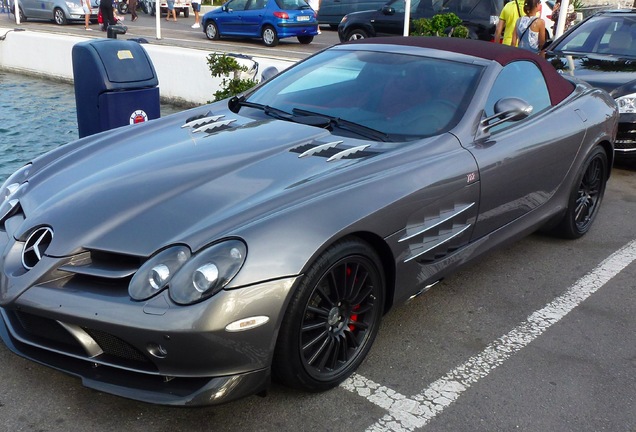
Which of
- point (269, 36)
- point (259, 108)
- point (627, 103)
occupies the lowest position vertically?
point (627, 103)

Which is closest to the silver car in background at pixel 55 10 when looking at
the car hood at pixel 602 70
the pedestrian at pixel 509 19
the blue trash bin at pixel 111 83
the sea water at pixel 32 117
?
the sea water at pixel 32 117

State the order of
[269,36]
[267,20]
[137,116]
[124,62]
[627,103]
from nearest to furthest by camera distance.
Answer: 1. [124,62]
2. [137,116]
3. [627,103]
4. [267,20]
5. [269,36]

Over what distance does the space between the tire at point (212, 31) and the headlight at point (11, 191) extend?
1654cm

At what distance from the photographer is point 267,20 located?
18328 mm

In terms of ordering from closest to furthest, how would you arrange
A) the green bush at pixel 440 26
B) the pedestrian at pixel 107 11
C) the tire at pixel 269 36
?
Answer: the green bush at pixel 440 26, the tire at pixel 269 36, the pedestrian at pixel 107 11

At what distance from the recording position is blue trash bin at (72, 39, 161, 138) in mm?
5598

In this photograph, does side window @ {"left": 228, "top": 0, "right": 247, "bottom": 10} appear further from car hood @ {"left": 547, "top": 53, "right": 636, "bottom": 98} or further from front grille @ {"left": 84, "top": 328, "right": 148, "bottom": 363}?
front grille @ {"left": 84, "top": 328, "right": 148, "bottom": 363}

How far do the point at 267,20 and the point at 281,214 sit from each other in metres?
16.3

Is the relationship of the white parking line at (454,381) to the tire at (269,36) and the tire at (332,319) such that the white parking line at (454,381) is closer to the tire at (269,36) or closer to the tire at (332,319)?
the tire at (332,319)

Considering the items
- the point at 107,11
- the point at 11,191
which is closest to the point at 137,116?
the point at 11,191

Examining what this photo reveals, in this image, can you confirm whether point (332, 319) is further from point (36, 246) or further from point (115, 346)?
point (36, 246)

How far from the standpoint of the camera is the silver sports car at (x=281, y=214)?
2650 millimetres

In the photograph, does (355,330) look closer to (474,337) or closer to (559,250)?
(474,337)

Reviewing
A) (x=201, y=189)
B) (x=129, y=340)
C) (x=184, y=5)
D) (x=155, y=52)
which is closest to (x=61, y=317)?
(x=129, y=340)
